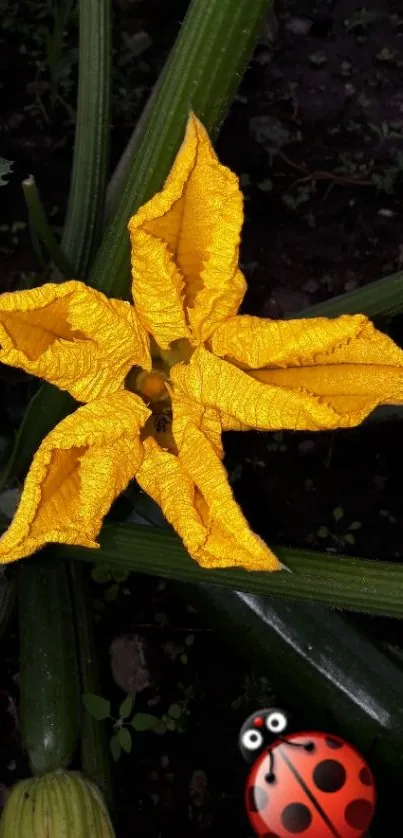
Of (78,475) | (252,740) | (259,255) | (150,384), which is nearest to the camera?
(78,475)

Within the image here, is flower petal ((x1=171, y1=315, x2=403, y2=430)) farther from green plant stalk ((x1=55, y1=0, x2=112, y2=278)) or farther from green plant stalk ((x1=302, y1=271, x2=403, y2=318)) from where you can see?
green plant stalk ((x1=55, y1=0, x2=112, y2=278))

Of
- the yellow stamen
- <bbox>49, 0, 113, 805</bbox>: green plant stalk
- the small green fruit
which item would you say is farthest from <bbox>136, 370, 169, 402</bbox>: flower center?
the small green fruit

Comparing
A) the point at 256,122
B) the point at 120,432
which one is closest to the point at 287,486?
the point at 256,122

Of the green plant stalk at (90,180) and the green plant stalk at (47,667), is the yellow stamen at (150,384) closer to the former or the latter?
the green plant stalk at (90,180)

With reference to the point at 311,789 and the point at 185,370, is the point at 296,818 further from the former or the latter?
the point at 185,370

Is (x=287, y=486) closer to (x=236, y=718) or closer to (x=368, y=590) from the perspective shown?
(x=236, y=718)

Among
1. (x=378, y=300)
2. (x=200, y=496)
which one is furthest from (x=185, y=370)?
(x=378, y=300)
